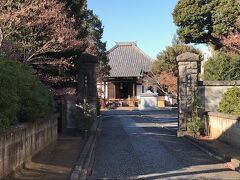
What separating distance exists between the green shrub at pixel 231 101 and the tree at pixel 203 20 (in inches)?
422

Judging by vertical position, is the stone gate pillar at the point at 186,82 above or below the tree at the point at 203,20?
below

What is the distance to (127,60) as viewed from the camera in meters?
65.0

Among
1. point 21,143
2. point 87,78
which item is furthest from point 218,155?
point 87,78

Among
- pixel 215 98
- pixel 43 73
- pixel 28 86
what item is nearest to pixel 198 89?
pixel 215 98

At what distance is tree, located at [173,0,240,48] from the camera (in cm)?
2920

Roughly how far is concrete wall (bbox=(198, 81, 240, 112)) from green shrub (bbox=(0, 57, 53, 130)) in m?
8.89

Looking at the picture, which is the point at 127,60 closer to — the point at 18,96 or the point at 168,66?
the point at 168,66

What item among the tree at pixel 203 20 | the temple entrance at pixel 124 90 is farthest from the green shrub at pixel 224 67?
the temple entrance at pixel 124 90

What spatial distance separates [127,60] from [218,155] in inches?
2026

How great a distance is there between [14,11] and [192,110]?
891 cm

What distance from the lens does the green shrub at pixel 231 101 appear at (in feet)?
59.6

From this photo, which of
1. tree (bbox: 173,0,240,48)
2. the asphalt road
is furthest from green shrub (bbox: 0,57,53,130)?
tree (bbox: 173,0,240,48)

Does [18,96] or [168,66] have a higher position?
[168,66]

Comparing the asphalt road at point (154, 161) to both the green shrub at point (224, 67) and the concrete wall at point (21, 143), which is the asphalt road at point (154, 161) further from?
the green shrub at point (224, 67)
